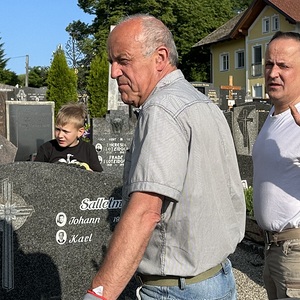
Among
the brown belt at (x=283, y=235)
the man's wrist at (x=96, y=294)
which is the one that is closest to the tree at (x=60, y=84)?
the brown belt at (x=283, y=235)

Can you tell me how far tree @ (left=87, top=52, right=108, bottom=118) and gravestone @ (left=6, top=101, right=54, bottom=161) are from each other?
8848 mm

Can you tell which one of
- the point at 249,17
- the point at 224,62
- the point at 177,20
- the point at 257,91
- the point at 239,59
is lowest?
the point at 257,91

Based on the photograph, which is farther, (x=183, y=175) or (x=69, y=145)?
(x=69, y=145)

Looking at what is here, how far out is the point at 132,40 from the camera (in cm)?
197

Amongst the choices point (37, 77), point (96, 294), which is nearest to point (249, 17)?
point (37, 77)

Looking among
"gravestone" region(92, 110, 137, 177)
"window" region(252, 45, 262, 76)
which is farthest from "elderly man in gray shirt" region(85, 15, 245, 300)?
"window" region(252, 45, 262, 76)

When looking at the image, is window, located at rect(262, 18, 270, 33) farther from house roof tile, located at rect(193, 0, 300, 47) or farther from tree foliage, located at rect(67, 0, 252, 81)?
tree foliage, located at rect(67, 0, 252, 81)

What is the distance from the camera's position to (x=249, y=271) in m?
5.94

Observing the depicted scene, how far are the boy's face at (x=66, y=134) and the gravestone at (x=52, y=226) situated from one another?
811 millimetres

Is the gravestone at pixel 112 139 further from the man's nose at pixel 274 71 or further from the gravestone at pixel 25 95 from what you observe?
the gravestone at pixel 25 95

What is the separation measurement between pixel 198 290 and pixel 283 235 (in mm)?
1019

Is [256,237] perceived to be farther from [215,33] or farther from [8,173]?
[215,33]

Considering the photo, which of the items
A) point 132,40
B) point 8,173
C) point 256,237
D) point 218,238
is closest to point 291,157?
point 218,238

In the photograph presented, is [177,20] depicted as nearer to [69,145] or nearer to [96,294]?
[69,145]
